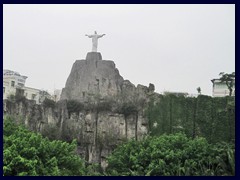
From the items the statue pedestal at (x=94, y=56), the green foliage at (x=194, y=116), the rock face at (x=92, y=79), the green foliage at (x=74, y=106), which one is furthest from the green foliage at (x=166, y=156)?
the statue pedestal at (x=94, y=56)

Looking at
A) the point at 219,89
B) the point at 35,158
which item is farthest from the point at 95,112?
the point at 35,158

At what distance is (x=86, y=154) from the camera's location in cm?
1930

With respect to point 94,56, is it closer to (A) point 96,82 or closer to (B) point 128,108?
(A) point 96,82

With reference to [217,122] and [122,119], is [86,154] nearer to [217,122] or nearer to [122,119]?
[122,119]

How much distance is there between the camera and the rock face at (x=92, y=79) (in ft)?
66.6

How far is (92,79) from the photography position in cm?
2056

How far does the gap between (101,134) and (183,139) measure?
5963mm

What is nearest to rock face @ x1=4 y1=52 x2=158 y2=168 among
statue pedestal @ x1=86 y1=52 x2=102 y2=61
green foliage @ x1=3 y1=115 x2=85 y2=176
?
statue pedestal @ x1=86 y1=52 x2=102 y2=61

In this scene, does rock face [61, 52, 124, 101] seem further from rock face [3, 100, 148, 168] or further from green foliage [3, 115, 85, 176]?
green foliage [3, 115, 85, 176]

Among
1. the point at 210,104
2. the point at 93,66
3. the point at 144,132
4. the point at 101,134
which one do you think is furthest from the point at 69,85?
the point at 210,104

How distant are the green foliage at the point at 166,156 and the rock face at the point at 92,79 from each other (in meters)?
5.49

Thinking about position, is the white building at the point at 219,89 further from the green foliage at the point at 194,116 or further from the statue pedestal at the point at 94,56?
the statue pedestal at the point at 94,56

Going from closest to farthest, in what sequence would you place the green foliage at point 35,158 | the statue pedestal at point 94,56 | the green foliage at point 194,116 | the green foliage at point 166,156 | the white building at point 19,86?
the green foliage at point 35,158 < the green foliage at point 166,156 < the green foliage at point 194,116 < the statue pedestal at point 94,56 < the white building at point 19,86

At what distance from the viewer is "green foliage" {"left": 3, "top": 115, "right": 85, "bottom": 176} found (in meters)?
10.5
